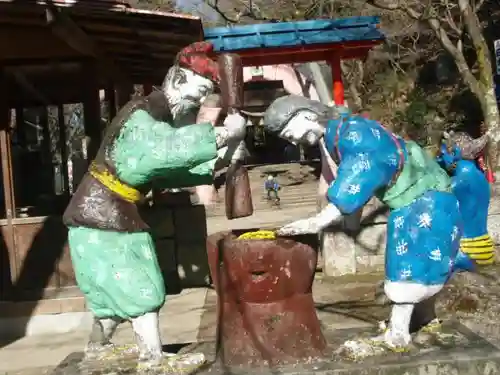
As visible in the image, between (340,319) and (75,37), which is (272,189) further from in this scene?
(75,37)

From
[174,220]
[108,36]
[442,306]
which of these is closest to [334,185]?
[442,306]

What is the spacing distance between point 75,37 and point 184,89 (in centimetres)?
285

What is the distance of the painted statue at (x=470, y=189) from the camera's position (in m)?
7.19

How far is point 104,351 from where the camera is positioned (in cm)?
416

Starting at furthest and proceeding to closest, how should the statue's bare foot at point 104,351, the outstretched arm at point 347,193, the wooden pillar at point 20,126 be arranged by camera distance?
1. the wooden pillar at point 20,126
2. the statue's bare foot at point 104,351
3. the outstretched arm at point 347,193

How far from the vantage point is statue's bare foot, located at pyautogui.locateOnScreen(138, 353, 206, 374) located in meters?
3.71

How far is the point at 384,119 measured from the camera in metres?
20.7

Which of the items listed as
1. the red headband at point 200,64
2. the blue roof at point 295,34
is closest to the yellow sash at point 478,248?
the blue roof at point 295,34

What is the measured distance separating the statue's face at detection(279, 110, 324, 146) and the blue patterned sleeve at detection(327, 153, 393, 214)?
0.96 ft

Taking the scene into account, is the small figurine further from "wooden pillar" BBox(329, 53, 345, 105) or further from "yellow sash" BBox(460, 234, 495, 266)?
"yellow sash" BBox(460, 234, 495, 266)

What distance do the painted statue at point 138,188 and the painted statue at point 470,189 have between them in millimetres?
4023

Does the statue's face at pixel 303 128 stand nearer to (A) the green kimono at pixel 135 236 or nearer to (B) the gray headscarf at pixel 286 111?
(B) the gray headscarf at pixel 286 111

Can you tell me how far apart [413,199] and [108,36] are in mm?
4324

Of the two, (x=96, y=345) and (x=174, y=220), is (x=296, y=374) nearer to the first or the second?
(x=96, y=345)
